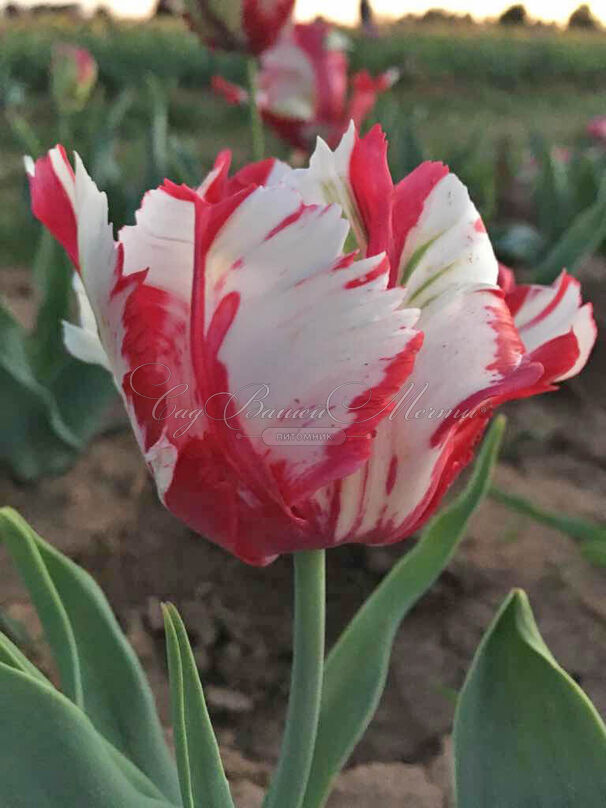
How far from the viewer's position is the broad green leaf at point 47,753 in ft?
1.22

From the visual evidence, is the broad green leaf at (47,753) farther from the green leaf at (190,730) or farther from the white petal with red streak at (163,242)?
the white petal with red streak at (163,242)

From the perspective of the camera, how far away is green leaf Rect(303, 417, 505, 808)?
52 cm

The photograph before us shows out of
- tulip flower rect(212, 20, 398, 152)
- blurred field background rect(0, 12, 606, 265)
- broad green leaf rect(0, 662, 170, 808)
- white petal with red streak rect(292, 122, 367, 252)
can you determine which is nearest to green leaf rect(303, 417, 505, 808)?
broad green leaf rect(0, 662, 170, 808)

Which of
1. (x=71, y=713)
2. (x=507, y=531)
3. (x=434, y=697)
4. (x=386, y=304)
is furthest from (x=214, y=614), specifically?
(x=386, y=304)

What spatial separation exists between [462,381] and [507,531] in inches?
31.6

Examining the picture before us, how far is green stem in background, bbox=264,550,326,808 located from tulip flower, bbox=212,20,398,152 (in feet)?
3.86

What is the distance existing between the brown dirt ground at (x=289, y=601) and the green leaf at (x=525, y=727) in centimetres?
32

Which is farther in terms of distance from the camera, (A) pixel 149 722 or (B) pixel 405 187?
(A) pixel 149 722

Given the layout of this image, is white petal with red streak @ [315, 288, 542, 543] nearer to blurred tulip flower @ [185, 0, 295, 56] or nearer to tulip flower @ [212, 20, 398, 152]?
blurred tulip flower @ [185, 0, 295, 56]

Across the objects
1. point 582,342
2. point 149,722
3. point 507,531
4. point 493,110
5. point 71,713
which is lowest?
point 493,110

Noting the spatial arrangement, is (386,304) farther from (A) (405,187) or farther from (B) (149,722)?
(B) (149,722)

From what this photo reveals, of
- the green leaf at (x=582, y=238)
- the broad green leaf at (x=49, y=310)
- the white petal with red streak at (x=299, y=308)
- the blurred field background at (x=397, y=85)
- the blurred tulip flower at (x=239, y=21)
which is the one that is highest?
the white petal with red streak at (x=299, y=308)

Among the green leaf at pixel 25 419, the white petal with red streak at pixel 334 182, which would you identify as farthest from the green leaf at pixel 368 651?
the green leaf at pixel 25 419

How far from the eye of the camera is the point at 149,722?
0.54m
